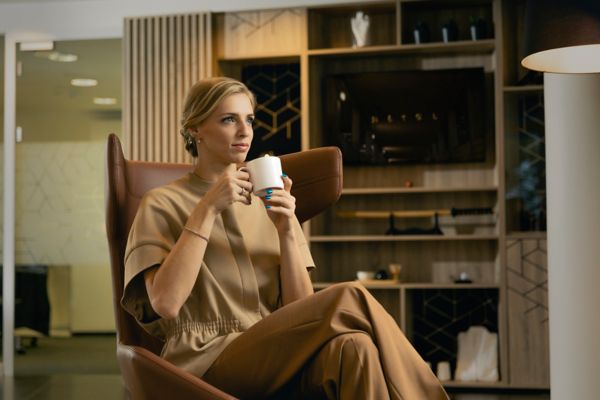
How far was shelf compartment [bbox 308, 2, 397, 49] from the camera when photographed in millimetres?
4930

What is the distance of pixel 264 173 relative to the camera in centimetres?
179

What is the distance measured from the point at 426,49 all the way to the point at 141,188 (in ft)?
9.93

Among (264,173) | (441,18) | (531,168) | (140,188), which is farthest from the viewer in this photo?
(441,18)

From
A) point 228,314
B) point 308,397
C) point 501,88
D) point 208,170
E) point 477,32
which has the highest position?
point 477,32

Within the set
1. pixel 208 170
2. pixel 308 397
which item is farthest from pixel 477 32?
pixel 308 397

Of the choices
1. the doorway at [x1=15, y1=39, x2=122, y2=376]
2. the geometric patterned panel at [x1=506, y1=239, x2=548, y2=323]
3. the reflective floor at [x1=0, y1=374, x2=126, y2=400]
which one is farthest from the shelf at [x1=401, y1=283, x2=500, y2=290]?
the doorway at [x1=15, y1=39, x2=122, y2=376]

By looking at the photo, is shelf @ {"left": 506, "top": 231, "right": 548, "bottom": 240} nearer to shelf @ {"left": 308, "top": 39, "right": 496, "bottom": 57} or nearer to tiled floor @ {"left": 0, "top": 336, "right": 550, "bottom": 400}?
shelf @ {"left": 308, "top": 39, "right": 496, "bottom": 57}

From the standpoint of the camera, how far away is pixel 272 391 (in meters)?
1.67

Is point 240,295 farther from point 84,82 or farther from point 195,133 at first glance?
point 84,82

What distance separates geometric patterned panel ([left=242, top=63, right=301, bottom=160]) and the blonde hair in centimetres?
306

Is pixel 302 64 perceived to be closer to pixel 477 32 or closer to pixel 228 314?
pixel 477 32

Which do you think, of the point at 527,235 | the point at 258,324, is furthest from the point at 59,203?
the point at 258,324

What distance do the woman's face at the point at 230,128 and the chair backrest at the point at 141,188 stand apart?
254 mm

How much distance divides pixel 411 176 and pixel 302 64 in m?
0.95
